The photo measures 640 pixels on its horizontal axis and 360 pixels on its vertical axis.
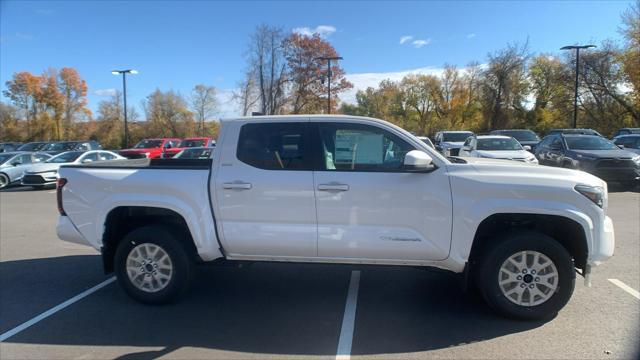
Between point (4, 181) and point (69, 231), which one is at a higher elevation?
point (69, 231)

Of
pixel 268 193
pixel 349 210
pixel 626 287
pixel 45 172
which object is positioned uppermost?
pixel 268 193

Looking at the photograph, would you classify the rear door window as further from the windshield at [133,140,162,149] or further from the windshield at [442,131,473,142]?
the windshield at [133,140,162,149]

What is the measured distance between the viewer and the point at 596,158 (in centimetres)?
1329

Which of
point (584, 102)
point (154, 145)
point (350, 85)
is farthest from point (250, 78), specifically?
point (584, 102)

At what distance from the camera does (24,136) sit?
6122cm

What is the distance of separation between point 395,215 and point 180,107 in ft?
187

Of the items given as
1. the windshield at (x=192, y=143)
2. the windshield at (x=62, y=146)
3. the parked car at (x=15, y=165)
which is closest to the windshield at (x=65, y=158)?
the parked car at (x=15, y=165)

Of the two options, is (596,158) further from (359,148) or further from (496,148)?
(359,148)

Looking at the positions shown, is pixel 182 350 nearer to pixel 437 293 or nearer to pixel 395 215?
pixel 395 215

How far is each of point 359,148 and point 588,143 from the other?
13.2 m

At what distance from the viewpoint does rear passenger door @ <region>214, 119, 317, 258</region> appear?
4336 millimetres

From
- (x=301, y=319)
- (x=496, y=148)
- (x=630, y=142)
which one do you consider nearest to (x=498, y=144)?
(x=496, y=148)

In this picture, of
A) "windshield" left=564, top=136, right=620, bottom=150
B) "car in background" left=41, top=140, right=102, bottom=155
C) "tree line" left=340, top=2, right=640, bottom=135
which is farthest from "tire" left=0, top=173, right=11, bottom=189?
"tree line" left=340, top=2, right=640, bottom=135

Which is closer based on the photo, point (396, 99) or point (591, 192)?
point (591, 192)
